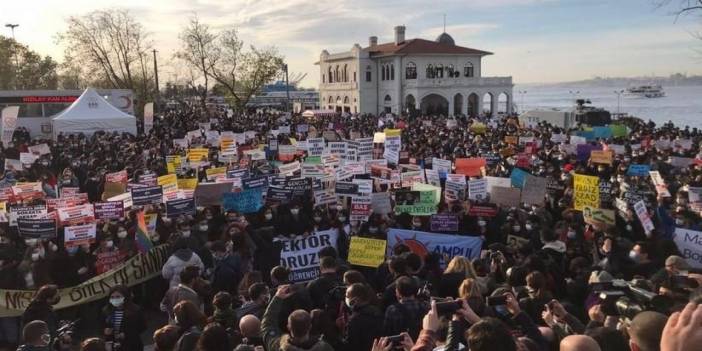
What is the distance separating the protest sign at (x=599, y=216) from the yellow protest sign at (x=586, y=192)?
1.16 meters

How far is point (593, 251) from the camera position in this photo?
8844 millimetres

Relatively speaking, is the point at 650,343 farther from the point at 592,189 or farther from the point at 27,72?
the point at 27,72

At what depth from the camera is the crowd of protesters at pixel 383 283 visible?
14.0ft

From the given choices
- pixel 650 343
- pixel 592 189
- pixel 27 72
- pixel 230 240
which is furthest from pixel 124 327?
pixel 27 72

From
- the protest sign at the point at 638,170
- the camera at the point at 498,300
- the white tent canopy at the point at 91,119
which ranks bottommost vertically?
the protest sign at the point at 638,170

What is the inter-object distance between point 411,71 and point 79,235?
5776 cm

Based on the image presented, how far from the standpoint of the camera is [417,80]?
61094 mm

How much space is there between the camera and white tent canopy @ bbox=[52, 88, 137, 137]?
29328mm

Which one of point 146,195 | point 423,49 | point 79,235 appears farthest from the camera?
point 423,49

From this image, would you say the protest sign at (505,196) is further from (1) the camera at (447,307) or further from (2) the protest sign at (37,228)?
(2) the protest sign at (37,228)

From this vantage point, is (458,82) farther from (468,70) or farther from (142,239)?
(142,239)

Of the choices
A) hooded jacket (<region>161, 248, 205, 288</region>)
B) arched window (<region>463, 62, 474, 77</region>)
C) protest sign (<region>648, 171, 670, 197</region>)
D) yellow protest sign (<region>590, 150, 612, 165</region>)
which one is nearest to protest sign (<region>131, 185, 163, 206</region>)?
hooded jacket (<region>161, 248, 205, 288</region>)

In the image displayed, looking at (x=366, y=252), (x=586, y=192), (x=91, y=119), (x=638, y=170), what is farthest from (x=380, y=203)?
(x=91, y=119)

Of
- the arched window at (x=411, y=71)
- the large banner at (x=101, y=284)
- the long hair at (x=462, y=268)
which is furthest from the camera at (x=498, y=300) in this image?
the arched window at (x=411, y=71)
